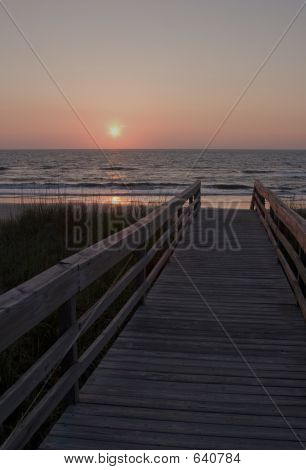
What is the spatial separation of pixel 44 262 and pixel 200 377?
4.43 metres

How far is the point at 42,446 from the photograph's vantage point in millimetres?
2746

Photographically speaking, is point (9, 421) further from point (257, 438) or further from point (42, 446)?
point (257, 438)

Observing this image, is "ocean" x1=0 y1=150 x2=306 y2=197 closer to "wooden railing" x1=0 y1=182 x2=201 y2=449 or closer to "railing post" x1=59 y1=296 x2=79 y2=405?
"wooden railing" x1=0 y1=182 x2=201 y2=449

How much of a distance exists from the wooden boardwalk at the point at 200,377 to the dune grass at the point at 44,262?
41 centimetres

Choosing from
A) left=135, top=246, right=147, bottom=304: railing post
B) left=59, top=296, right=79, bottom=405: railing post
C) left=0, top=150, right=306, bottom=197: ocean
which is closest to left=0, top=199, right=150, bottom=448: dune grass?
left=59, top=296, right=79, bottom=405: railing post

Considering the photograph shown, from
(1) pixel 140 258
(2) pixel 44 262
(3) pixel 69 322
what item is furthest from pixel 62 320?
(2) pixel 44 262

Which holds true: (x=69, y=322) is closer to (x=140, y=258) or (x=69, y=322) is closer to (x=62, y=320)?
(x=62, y=320)

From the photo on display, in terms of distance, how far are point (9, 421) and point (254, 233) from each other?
9035 mm

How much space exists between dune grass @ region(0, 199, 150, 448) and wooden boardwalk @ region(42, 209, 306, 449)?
1.34 ft

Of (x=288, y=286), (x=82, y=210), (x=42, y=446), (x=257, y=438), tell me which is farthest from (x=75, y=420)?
(x=82, y=210)

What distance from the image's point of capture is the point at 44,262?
7.57m

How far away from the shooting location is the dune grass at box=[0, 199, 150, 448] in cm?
405

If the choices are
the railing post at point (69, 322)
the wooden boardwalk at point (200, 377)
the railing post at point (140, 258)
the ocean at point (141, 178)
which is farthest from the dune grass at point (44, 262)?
the ocean at point (141, 178)

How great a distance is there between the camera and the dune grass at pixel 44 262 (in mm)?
4047
